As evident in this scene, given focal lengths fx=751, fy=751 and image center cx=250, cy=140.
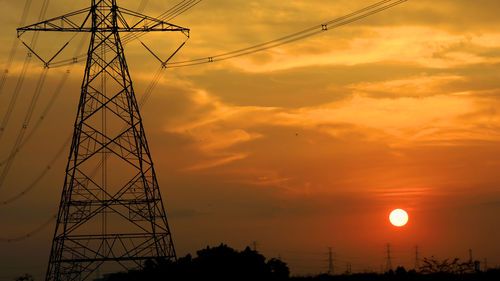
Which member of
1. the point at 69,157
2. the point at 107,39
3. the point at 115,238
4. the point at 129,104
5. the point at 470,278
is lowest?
the point at 470,278

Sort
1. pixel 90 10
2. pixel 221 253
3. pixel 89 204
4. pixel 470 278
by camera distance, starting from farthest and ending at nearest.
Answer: pixel 90 10, pixel 89 204, pixel 221 253, pixel 470 278

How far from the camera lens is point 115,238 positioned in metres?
53.5

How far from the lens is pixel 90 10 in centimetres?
A: 5553

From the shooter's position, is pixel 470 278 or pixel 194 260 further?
pixel 194 260

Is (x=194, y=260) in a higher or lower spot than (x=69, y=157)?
lower

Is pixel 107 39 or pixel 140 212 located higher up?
pixel 107 39

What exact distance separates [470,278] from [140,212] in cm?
2448

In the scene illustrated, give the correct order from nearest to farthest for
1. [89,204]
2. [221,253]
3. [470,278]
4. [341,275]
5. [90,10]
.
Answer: [470,278] < [221,253] < [341,275] < [89,204] < [90,10]

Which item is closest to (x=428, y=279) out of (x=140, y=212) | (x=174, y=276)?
(x=174, y=276)

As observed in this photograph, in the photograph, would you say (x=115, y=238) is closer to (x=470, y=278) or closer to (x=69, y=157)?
(x=69, y=157)

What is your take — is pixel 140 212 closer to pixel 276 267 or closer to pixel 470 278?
pixel 276 267

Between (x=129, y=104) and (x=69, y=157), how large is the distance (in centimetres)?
560

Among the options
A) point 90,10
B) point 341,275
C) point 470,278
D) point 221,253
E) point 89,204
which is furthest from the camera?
point 90,10

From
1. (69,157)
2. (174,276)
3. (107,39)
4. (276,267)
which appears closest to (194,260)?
(174,276)
